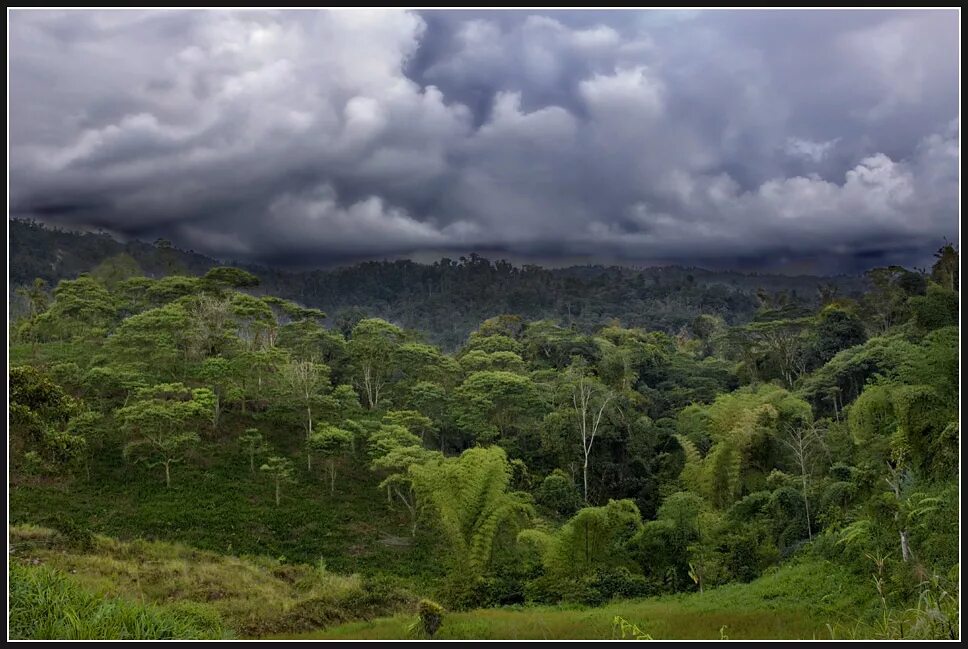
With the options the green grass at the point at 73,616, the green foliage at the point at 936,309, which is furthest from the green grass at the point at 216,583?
the green foliage at the point at 936,309

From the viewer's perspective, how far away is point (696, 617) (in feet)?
21.9

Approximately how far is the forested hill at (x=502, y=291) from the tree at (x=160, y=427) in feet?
26.0

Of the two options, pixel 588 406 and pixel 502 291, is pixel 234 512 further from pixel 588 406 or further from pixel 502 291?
pixel 502 291

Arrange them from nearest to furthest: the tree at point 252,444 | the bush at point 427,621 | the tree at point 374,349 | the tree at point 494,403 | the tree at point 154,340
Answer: the bush at point 427,621
the tree at point 252,444
the tree at point 154,340
the tree at point 494,403
the tree at point 374,349

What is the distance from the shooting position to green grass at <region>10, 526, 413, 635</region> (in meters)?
6.65

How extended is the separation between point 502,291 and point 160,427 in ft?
83.2

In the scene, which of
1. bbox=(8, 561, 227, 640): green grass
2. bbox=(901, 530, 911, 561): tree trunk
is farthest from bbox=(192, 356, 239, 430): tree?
bbox=(901, 530, 911, 561): tree trunk

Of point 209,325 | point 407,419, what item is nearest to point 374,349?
point 407,419

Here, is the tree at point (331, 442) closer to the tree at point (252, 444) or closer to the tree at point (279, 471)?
the tree at point (279, 471)

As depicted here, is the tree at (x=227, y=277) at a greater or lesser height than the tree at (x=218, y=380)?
greater

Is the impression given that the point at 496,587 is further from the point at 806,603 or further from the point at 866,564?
the point at 866,564

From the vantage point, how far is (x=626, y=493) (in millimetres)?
15406

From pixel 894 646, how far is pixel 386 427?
9.91 metres

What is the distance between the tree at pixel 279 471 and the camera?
40.6 ft
